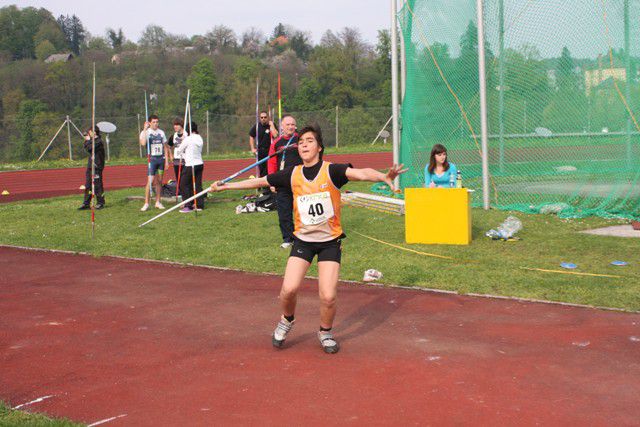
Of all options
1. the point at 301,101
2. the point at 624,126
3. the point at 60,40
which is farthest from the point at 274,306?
the point at 60,40

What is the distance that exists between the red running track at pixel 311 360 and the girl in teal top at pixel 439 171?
153 inches

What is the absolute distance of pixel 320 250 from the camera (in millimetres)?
6656

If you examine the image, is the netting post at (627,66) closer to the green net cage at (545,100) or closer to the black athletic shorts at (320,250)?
the green net cage at (545,100)

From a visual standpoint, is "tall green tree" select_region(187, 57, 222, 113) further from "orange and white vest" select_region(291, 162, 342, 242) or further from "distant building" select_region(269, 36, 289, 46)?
"distant building" select_region(269, 36, 289, 46)

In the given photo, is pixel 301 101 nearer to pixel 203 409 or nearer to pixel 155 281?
pixel 155 281

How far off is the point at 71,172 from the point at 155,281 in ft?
73.1

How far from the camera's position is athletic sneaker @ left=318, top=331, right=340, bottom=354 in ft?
21.4

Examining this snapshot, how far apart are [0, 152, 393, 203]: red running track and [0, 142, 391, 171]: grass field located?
1.69 metres

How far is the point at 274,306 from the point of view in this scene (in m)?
8.27

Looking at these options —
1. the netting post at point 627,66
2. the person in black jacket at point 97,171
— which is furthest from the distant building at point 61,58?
the netting post at point 627,66

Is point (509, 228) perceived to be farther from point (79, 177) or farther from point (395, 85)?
point (79, 177)

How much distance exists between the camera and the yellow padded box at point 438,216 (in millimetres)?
11117

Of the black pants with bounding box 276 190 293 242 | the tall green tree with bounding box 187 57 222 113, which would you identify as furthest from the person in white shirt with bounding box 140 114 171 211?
the tall green tree with bounding box 187 57 222 113

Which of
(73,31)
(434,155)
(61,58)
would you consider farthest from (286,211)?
(73,31)
